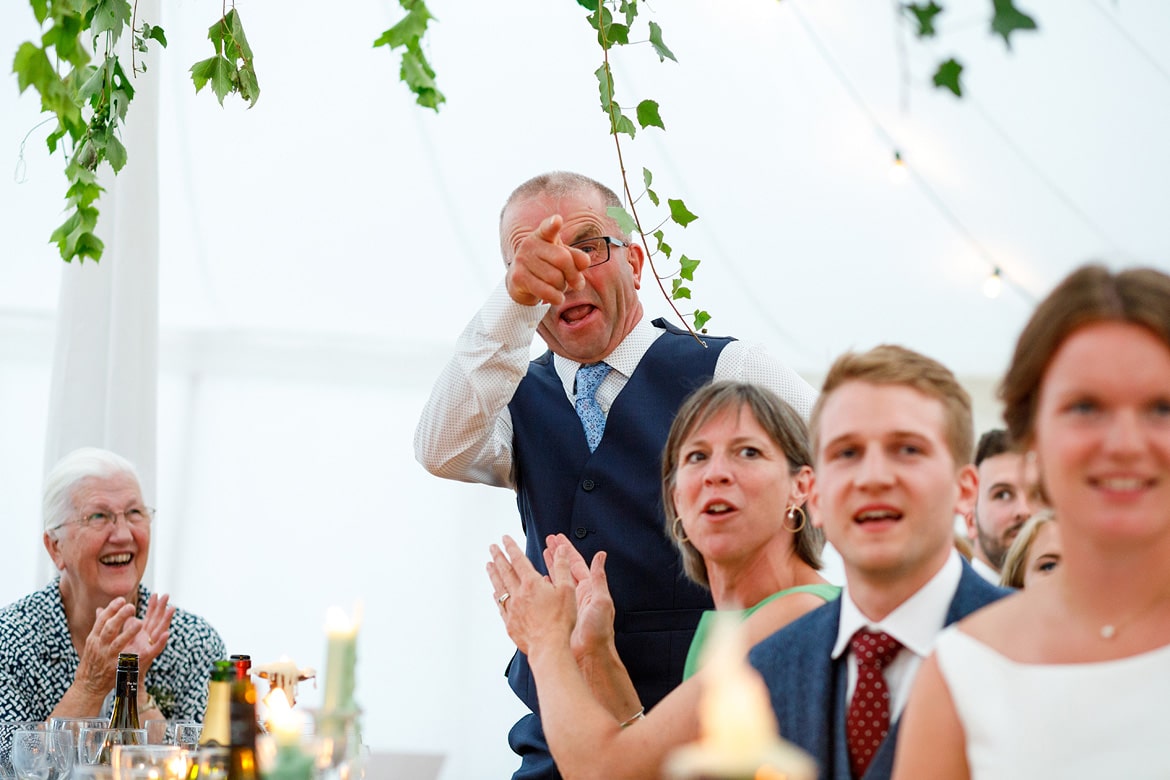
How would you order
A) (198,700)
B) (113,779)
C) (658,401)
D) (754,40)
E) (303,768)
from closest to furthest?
(303,768) < (113,779) < (658,401) < (198,700) < (754,40)

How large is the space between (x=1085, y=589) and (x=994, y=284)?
15.8 feet

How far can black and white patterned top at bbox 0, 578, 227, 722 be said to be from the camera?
2824 millimetres

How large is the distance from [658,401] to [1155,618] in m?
1.35

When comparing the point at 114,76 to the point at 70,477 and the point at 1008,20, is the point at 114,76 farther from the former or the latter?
the point at 70,477

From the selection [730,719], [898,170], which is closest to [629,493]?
[730,719]

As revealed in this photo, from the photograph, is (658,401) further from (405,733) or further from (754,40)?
(405,733)

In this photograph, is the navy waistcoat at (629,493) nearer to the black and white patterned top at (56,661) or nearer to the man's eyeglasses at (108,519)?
the black and white patterned top at (56,661)

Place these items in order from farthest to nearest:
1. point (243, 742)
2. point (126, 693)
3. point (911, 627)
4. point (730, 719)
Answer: point (126, 693) → point (911, 627) → point (243, 742) → point (730, 719)

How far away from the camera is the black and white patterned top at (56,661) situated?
9.27ft

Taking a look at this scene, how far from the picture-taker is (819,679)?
1.39 metres

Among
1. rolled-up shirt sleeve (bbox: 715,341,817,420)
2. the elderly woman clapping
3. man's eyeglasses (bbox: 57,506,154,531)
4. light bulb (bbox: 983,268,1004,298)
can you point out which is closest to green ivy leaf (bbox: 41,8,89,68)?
rolled-up shirt sleeve (bbox: 715,341,817,420)

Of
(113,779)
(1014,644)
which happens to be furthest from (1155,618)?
(113,779)

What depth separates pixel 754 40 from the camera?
18.0 feet

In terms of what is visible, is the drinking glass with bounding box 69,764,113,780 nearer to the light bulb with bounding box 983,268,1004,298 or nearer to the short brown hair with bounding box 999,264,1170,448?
the short brown hair with bounding box 999,264,1170,448
